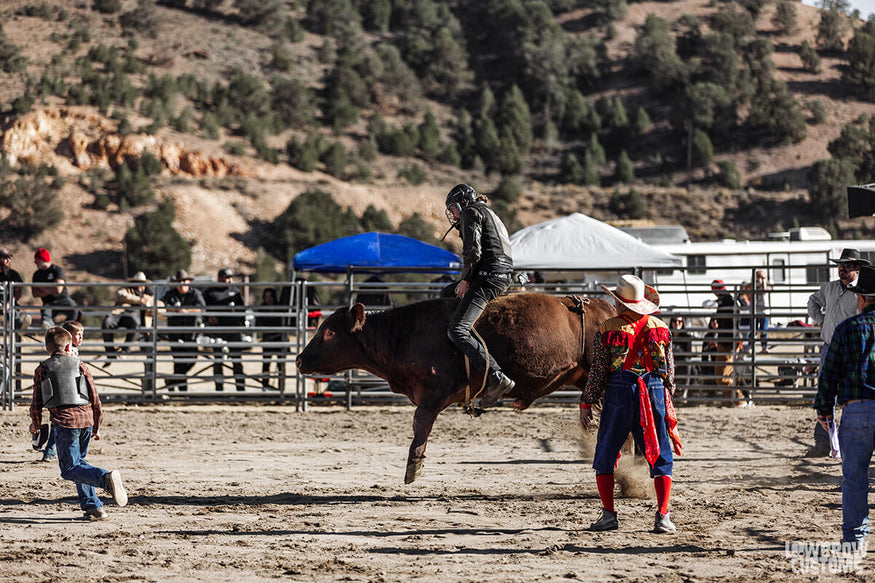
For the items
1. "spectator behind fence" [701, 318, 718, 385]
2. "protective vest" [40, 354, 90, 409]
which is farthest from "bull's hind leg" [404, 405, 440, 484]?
"spectator behind fence" [701, 318, 718, 385]

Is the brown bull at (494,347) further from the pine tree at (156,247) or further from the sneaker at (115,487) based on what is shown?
the pine tree at (156,247)

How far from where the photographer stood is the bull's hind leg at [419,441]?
795 cm

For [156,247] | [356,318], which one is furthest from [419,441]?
[156,247]

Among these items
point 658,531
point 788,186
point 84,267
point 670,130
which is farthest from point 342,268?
point 670,130

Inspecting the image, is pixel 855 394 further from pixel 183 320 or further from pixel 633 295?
pixel 183 320

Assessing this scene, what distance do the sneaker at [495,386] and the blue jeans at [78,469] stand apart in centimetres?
288

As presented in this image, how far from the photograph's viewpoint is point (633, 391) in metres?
6.77

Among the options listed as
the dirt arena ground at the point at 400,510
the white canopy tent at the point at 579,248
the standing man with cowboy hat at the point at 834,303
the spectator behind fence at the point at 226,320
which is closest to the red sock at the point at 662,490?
the dirt arena ground at the point at 400,510

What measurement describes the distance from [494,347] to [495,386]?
1.04 ft

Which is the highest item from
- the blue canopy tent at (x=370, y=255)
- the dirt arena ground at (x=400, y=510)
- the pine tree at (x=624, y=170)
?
the pine tree at (x=624, y=170)

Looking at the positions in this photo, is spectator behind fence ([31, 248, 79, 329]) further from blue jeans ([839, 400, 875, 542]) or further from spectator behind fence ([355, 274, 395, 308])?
blue jeans ([839, 400, 875, 542])

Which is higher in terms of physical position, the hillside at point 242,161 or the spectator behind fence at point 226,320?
the hillside at point 242,161

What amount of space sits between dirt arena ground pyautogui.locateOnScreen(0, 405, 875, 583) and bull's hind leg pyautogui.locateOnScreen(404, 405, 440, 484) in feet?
0.86

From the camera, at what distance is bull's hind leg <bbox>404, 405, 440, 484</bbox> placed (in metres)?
7.95
